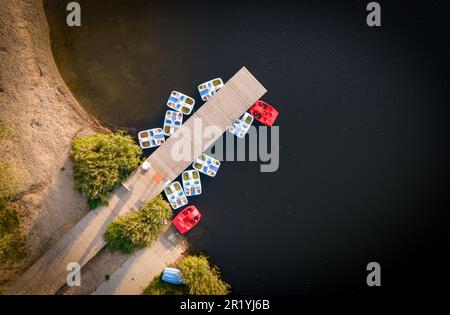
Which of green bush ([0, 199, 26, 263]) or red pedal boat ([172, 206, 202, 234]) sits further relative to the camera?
red pedal boat ([172, 206, 202, 234])

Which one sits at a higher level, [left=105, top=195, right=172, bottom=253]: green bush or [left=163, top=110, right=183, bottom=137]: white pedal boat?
[left=163, top=110, right=183, bottom=137]: white pedal boat

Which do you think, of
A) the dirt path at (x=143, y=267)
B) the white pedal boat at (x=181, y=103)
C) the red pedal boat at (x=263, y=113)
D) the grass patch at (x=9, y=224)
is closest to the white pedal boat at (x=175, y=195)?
the dirt path at (x=143, y=267)

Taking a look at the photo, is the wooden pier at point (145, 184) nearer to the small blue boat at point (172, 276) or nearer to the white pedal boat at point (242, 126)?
the white pedal boat at point (242, 126)

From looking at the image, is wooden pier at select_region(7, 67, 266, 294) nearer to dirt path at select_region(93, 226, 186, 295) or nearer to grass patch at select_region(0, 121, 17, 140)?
dirt path at select_region(93, 226, 186, 295)

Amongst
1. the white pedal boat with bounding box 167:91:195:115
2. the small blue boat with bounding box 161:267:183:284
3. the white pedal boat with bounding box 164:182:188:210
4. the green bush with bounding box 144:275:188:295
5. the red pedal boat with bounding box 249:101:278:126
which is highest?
the white pedal boat with bounding box 167:91:195:115

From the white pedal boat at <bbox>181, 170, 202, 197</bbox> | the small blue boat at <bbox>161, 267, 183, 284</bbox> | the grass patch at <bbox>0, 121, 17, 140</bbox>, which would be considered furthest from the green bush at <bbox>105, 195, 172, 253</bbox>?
the grass patch at <bbox>0, 121, 17, 140</bbox>

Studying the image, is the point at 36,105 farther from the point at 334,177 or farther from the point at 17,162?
the point at 334,177
